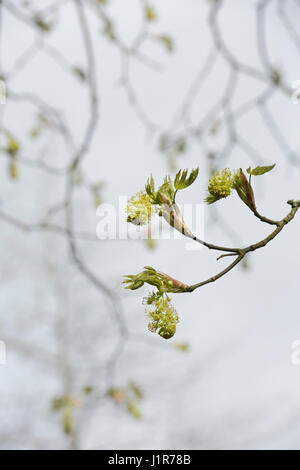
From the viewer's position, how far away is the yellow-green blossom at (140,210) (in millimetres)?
504

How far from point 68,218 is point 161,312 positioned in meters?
0.89

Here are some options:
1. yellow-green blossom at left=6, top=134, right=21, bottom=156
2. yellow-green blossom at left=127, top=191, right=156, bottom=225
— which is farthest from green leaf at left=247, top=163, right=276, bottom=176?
yellow-green blossom at left=6, top=134, right=21, bottom=156

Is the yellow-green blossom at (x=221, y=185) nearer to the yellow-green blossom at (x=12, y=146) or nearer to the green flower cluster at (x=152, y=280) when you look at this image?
the green flower cluster at (x=152, y=280)

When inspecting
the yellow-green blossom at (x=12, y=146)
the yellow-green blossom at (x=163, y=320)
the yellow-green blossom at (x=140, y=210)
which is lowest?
the yellow-green blossom at (x=163, y=320)

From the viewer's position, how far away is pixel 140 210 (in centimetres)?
50

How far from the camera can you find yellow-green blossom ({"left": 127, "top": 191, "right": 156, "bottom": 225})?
50cm

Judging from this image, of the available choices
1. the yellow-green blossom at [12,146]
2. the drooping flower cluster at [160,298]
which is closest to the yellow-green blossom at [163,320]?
the drooping flower cluster at [160,298]

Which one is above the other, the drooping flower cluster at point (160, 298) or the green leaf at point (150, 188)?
the green leaf at point (150, 188)

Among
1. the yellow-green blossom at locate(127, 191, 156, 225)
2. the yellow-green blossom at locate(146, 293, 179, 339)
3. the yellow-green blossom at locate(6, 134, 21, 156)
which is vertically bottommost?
the yellow-green blossom at locate(146, 293, 179, 339)

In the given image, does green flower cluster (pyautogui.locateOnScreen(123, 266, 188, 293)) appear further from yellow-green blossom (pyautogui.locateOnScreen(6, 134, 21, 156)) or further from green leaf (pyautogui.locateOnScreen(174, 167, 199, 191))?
yellow-green blossom (pyautogui.locateOnScreen(6, 134, 21, 156))

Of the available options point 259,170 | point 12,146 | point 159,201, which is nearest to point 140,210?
point 159,201

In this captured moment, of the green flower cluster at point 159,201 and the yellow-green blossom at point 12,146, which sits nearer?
the green flower cluster at point 159,201

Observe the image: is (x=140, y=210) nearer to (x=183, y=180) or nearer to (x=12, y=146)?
(x=183, y=180)
